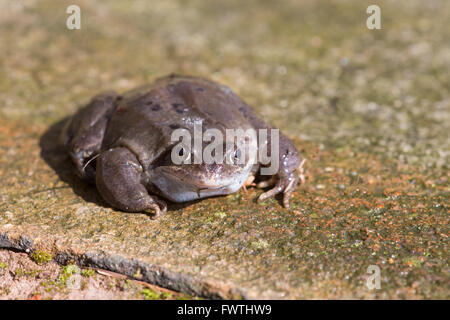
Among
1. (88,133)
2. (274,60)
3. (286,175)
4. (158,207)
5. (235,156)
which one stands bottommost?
(158,207)

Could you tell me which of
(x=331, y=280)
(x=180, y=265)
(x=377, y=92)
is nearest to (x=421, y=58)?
(x=377, y=92)

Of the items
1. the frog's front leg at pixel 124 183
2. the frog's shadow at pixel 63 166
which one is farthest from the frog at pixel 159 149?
the frog's shadow at pixel 63 166

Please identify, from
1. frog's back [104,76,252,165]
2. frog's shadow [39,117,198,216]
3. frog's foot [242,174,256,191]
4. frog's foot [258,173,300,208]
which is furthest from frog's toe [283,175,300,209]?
frog's shadow [39,117,198,216]

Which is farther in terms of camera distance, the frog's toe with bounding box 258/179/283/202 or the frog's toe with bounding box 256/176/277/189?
the frog's toe with bounding box 256/176/277/189

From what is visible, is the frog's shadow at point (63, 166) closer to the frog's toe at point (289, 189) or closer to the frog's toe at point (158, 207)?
the frog's toe at point (158, 207)

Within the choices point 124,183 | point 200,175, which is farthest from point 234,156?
point 124,183

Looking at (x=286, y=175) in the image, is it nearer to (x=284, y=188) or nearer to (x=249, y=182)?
(x=284, y=188)

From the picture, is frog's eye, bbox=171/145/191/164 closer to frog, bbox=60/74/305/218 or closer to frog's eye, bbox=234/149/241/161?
frog, bbox=60/74/305/218

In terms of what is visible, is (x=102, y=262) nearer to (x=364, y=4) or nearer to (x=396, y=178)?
(x=396, y=178)
